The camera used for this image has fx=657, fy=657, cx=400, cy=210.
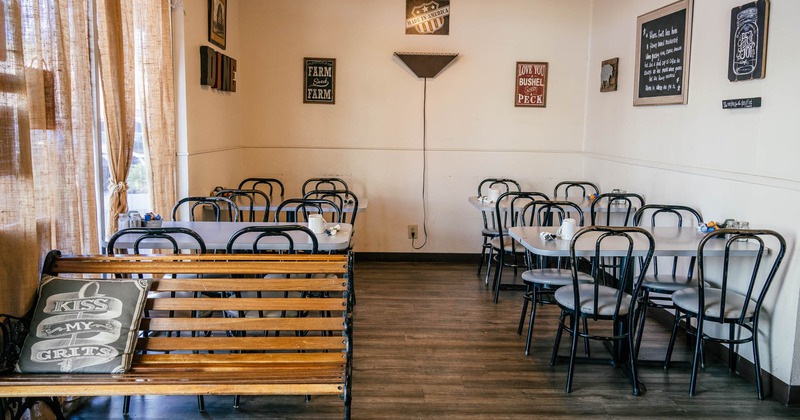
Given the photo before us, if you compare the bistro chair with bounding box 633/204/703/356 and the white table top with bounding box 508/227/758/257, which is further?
the bistro chair with bounding box 633/204/703/356

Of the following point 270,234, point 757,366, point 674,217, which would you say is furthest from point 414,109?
point 757,366

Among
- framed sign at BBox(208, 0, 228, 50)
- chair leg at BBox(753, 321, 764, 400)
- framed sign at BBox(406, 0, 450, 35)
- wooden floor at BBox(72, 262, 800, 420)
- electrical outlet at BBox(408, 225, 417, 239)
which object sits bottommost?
wooden floor at BBox(72, 262, 800, 420)

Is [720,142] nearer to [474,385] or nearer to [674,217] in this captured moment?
[674,217]

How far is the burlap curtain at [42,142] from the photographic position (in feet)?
8.16

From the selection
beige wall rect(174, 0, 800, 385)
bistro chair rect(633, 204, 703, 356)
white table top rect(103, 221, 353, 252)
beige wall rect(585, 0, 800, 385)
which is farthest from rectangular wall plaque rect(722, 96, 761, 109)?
white table top rect(103, 221, 353, 252)

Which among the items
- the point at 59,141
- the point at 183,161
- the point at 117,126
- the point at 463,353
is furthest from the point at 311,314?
the point at 59,141

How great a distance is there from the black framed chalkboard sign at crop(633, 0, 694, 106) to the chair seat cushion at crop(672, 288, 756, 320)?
4.94ft

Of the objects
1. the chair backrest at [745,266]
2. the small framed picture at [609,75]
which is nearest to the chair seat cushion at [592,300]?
the chair backrest at [745,266]

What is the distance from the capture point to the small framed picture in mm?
5656

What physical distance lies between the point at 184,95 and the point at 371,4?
2463mm

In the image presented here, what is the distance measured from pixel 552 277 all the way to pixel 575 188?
2.59 metres

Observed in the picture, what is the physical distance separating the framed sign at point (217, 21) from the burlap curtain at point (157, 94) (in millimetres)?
854

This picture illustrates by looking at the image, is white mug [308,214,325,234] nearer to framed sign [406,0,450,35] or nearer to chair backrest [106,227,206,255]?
chair backrest [106,227,206,255]

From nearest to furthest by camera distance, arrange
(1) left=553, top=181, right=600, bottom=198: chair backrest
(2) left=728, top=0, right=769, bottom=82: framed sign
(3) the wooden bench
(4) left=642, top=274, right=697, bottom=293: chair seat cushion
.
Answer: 1. (3) the wooden bench
2. (2) left=728, top=0, right=769, bottom=82: framed sign
3. (4) left=642, top=274, right=697, bottom=293: chair seat cushion
4. (1) left=553, top=181, right=600, bottom=198: chair backrest
